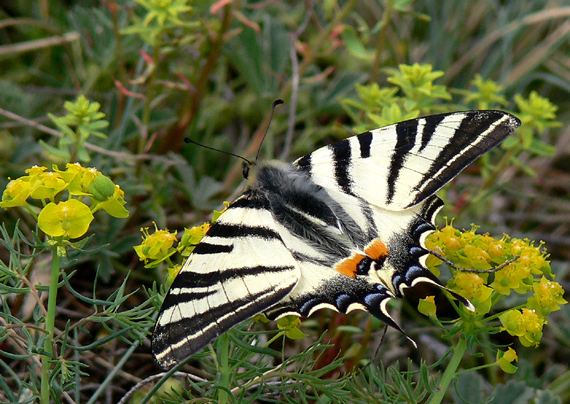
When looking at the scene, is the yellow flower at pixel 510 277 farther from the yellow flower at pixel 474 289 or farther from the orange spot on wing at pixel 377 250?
the orange spot on wing at pixel 377 250

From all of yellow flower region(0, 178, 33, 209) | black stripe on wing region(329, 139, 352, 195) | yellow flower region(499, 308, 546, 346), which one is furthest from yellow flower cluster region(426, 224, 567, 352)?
yellow flower region(0, 178, 33, 209)

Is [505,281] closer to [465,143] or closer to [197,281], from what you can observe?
[465,143]

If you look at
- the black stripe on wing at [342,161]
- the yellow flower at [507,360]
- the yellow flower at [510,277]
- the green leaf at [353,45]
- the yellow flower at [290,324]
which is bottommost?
the yellow flower at [507,360]

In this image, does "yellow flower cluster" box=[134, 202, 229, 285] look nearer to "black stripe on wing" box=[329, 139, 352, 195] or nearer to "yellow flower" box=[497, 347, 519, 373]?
"black stripe on wing" box=[329, 139, 352, 195]

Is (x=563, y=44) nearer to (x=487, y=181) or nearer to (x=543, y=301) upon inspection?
(x=487, y=181)

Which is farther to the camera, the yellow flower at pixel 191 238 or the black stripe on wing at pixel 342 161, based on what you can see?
the black stripe on wing at pixel 342 161

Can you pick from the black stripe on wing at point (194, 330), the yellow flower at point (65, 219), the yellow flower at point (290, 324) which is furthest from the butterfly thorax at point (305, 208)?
the yellow flower at point (65, 219)

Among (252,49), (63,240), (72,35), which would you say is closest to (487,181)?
(252,49)

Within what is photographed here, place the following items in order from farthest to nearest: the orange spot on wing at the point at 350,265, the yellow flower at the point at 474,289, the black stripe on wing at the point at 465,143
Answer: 1. the black stripe on wing at the point at 465,143
2. the orange spot on wing at the point at 350,265
3. the yellow flower at the point at 474,289
